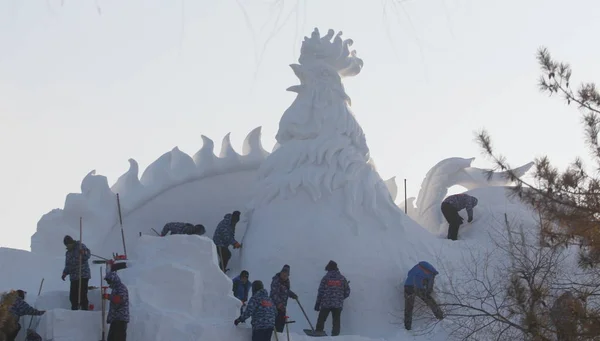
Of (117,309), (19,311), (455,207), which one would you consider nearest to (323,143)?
(455,207)

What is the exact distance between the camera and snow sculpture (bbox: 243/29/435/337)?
17297 millimetres

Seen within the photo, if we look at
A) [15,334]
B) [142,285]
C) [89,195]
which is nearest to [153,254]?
[142,285]

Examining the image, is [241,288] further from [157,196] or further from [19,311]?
[157,196]

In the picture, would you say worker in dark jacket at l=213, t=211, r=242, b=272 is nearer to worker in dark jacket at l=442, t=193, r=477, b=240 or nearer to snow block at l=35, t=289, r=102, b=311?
snow block at l=35, t=289, r=102, b=311

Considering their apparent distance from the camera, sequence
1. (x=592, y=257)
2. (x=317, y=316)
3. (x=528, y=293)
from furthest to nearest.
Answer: (x=317, y=316) < (x=528, y=293) < (x=592, y=257)

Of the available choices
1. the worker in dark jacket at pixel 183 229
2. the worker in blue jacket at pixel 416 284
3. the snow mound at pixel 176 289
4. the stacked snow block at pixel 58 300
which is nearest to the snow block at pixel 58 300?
the stacked snow block at pixel 58 300

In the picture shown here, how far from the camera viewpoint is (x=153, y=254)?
1566cm

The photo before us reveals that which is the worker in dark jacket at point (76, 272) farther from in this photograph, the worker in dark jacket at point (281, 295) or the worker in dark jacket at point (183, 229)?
the worker in dark jacket at point (183, 229)

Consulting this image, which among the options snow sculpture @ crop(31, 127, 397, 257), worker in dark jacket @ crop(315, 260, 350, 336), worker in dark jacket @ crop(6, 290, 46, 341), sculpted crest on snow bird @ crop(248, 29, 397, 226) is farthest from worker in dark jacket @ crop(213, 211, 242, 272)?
worker in dark jacket @ crop(6, 290, 46, 341)

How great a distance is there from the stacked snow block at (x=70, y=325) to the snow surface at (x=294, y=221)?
523 millimetres

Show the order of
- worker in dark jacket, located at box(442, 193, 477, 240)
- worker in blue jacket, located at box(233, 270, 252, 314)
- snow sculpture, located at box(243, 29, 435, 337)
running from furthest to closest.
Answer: worker in dark jacket, located at box(442, 193, 477, 240) < snow sculpture, located at box(243, 29, 435, 337) < worker in blue jacket, located at box(233, 270, 252, 314)

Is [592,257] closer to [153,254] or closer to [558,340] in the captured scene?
[558,340]

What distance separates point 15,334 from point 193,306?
2.24 metres

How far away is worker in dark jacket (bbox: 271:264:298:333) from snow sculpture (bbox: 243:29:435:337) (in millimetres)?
1324
